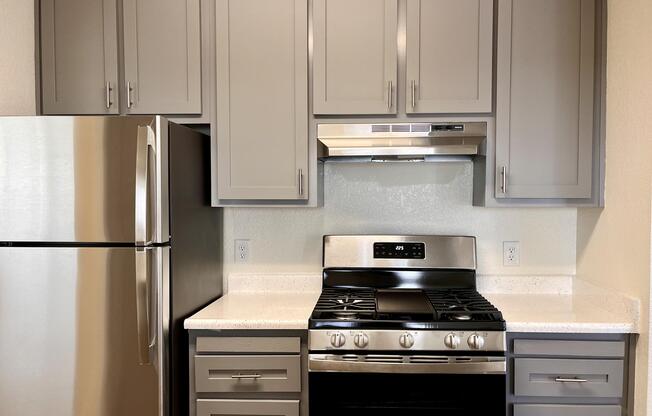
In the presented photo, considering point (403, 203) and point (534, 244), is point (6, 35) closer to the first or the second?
point (403, 203)

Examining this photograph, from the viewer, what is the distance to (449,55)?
2.26 metres

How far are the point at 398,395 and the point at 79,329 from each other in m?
1.22

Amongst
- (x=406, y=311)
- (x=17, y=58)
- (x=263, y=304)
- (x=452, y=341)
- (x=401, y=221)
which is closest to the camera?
(x=452, y=341)

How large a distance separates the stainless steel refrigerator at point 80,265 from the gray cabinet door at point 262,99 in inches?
17.8

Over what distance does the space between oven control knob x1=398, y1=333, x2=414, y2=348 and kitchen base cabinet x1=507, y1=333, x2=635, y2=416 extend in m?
0.40

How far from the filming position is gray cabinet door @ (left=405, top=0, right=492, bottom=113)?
2.25 metres

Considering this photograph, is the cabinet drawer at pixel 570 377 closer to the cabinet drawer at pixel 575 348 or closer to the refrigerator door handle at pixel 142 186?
the cabinet drawer at pixel 575 348

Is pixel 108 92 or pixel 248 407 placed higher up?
pixel 108 92

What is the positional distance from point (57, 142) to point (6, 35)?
683mm

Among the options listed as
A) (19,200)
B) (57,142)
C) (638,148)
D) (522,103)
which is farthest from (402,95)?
(19,200)

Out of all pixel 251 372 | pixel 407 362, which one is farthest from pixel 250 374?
pixel 407 362

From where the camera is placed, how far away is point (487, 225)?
8.64 ft

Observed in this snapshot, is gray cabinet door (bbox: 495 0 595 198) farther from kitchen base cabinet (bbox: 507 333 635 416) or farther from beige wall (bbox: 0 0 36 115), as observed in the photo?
beige wall (bbox: 0 0 36 115)

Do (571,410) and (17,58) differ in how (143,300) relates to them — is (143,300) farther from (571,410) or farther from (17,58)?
(571,410)
